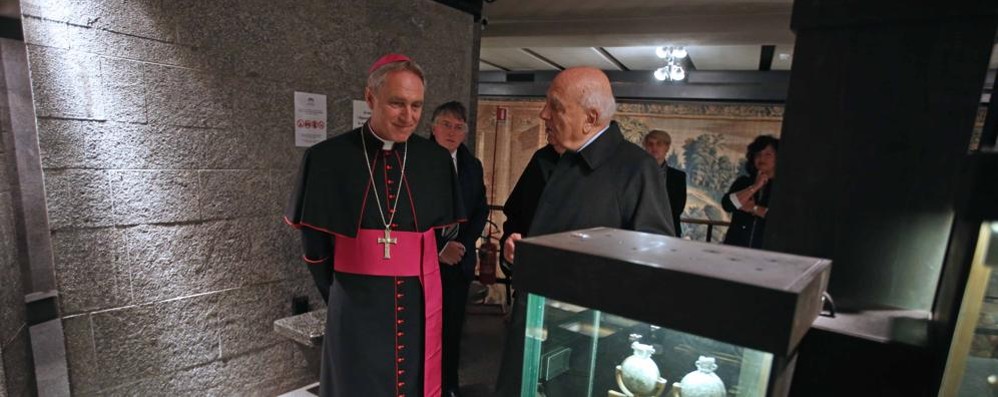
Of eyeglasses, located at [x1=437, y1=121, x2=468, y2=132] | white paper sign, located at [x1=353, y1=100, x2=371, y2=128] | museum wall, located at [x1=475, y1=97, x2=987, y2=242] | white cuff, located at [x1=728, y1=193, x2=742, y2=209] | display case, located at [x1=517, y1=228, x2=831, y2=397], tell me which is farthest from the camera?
museum wall, located at [x1=475, y1=97, x2=987, y2=242]

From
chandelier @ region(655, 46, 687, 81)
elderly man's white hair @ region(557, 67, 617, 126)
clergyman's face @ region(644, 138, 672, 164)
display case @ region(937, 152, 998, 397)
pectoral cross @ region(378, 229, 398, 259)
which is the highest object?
chandelier @ region(655, 46, 687, 81)

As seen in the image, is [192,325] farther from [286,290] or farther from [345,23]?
[345,23]

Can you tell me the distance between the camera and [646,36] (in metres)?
4.23

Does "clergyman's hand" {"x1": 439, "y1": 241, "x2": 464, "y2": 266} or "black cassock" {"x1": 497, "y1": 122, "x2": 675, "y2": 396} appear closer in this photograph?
"black cassock" {"x1": 497, "y1": 122, "x2": 675, "y2": 396}

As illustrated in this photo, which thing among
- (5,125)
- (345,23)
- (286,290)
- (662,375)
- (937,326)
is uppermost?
(345,23)

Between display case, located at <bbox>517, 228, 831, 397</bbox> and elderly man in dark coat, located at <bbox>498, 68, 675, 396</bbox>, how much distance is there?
1.19ft

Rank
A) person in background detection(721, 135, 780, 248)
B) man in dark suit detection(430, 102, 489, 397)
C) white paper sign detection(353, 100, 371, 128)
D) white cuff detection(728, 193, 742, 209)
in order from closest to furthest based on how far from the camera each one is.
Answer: man in dark suit detection(430, 102, 489, 397) → white paper sign detection(353, 100, 371, 128) → person in background detection(721, 135, 780, 248) → white cuff detection(728, 193, 742, 209)

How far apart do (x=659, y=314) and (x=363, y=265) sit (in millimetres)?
1320

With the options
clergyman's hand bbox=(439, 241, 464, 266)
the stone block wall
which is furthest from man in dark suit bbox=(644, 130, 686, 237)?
the stone block wall

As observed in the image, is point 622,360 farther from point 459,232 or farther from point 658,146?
point 658,146

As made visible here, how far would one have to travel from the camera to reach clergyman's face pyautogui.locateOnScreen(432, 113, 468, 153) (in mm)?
2779

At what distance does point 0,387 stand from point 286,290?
1233 mm

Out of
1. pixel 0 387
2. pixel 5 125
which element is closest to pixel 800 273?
pixel 0 387

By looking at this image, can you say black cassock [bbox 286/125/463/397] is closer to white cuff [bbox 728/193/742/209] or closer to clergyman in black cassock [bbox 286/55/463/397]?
clergyman in black cassock [bbox 286/55/463/397]
